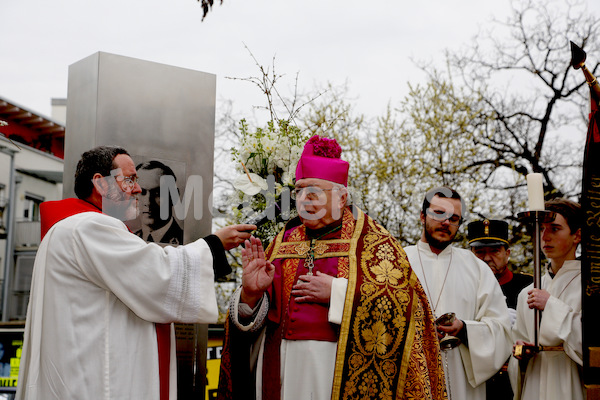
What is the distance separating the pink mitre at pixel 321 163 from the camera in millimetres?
4605

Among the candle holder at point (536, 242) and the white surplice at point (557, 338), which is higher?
the candle holder at point (536, 242)

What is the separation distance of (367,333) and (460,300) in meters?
1.39

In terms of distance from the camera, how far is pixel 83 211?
3844 millimetres

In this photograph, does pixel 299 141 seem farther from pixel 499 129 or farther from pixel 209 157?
pixel 499 129

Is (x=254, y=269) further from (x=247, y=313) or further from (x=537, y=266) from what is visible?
(x=537, y=266)

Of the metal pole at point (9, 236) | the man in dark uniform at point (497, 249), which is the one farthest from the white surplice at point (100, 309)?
the metal pole at point (9, 236)

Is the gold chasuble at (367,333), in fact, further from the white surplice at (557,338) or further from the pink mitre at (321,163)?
the white surplice at (557,338)

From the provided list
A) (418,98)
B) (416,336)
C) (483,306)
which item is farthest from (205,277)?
(418,98)

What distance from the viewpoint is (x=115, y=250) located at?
3.63 m

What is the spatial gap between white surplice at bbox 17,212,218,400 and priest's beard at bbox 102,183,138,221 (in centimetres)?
26

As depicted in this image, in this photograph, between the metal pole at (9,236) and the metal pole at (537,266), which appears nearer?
the metal pole at (537,266)

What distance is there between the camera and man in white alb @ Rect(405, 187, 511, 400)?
5051mm

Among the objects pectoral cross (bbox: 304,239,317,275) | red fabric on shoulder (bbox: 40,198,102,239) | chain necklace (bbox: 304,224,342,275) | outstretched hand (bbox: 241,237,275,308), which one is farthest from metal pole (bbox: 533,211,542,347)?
red fabric on shoulder (bbox: 40,198,102,239)

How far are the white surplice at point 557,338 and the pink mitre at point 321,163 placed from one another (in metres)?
1.72
